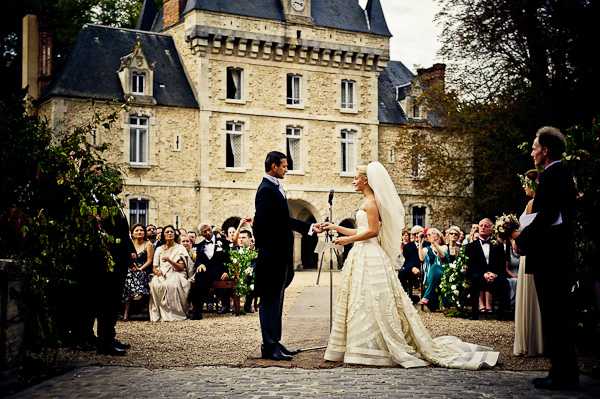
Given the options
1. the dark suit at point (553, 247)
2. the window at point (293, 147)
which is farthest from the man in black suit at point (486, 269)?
the window at point (293, 147)

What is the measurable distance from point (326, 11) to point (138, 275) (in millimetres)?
25468

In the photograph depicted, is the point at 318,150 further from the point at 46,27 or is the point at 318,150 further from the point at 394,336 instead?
the point at 394,336

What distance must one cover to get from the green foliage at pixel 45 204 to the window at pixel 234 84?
25862 millimetres

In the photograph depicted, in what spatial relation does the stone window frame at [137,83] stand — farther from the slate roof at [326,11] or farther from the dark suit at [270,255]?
the dark suit at [270,255]

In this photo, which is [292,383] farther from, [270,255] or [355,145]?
[355,145]

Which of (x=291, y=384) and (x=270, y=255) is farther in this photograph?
(x=270, y=255)

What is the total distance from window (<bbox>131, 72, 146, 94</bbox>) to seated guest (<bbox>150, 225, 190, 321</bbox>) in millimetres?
19044

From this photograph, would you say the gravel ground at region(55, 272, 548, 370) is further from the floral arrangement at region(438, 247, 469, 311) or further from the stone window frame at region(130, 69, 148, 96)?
the stone window frame at region(130, 69, 148, 96)

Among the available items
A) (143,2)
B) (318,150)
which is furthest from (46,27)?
(318,150)

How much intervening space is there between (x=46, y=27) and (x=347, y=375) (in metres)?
30.0

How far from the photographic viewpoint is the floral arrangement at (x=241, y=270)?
15.8 m

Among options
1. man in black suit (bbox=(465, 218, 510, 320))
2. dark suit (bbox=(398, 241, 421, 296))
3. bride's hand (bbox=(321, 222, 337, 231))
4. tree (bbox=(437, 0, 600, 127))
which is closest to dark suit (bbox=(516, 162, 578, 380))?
bride's hand (bbox=(321, 222, 337, 231))

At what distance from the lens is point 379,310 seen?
8.97 metres

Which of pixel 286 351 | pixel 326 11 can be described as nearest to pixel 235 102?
pixel 326 11
